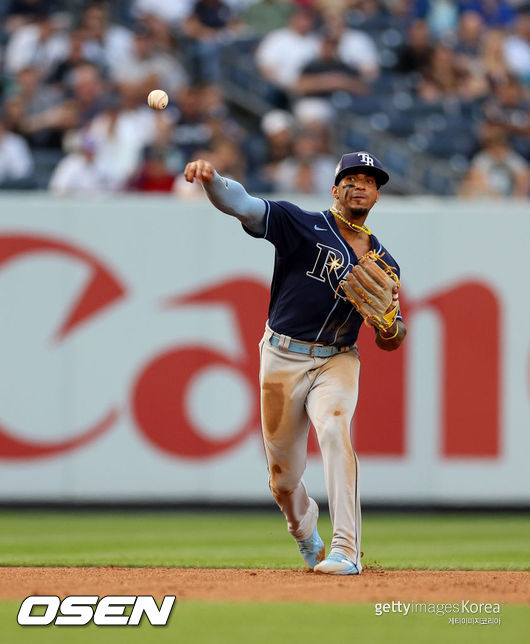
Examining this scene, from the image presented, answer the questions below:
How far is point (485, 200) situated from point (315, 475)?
2.97 meters

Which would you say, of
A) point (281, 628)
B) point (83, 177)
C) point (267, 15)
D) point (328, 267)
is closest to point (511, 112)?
point (267, 15)

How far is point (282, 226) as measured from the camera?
612cm

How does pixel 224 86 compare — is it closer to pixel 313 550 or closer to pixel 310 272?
pixel 310 272

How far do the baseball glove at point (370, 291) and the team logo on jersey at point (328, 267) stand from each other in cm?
7

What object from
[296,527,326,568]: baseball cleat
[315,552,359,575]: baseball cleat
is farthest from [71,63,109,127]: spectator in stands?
[315,552,359,575]: baseball cleat

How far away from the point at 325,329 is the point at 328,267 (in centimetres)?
32

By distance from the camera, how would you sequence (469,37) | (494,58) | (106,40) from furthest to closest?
1. (469,37)
2. (494,58)
3. (106,40)

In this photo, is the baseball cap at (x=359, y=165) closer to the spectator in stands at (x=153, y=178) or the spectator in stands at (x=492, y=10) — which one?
the spectator in stands at (x=153, y=178)

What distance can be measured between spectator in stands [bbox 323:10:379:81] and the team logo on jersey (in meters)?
7.23

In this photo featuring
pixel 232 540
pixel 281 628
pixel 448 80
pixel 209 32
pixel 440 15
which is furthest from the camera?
pixel 440 15

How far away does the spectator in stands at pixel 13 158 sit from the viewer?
11496mm

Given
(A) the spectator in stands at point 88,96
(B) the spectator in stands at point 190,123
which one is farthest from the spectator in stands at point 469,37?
(A) the spectator in stands at point 88,96

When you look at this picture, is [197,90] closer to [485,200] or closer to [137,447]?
[485,200]

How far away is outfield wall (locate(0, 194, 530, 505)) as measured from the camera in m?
9.96
